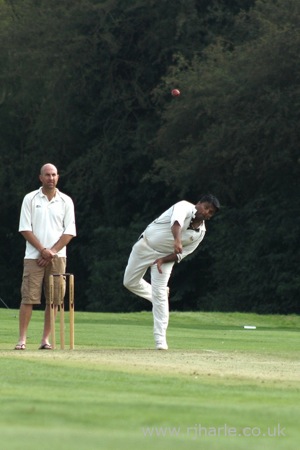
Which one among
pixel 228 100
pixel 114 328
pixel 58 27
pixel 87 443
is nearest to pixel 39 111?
pixel 58 27

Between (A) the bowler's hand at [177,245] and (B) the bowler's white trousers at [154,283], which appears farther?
(B) the bowler's white trousers at [154,283]

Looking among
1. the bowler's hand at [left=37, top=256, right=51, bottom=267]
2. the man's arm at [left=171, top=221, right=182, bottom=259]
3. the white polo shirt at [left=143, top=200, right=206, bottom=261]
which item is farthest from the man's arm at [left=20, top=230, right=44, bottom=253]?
the man's arm at [left=171, top=221, right=182, bottom=259]

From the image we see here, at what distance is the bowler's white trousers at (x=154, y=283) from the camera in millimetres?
15609

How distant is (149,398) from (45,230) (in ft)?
20.2

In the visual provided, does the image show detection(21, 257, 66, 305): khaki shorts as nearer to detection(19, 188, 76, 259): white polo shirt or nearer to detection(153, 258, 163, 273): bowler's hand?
detection(19, 188, 76, 259): white polo shirt

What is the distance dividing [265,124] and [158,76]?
9394mm

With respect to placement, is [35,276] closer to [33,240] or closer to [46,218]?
[33,240]

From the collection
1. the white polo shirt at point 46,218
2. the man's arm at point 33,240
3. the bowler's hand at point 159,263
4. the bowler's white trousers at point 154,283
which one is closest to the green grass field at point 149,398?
the bowler's white trousers at point 154,283

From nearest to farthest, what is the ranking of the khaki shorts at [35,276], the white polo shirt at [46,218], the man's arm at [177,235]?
the man's arm at [177,235]
the white polo shirt at [46,218]
the khaki shorts at [35,276]

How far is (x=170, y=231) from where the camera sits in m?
15.6

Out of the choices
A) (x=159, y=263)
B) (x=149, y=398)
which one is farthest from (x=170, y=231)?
(x=149, y=398)

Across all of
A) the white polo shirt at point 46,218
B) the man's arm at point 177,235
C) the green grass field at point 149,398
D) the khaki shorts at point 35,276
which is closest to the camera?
the green grass field at point 149,398

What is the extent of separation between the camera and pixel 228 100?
43969 mm

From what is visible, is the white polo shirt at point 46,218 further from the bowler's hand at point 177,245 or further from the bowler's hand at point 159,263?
the bowler's hand at point 177,245
